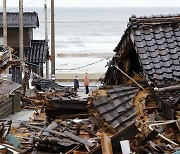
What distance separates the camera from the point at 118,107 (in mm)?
8750

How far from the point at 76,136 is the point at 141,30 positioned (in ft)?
9.15

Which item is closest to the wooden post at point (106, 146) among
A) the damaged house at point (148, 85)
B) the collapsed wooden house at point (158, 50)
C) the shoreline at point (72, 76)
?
the damaged house at point (148, 85)

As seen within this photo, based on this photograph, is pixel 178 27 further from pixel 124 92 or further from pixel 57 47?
pixel 57 47

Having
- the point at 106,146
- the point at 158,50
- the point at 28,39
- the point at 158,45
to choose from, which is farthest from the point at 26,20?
the point at 106,146

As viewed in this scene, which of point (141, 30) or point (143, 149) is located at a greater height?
point (141, 30)

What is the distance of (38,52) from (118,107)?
33.6 meters

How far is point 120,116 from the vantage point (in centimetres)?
848

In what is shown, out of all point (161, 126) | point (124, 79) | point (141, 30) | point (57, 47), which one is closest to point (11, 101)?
point (124, 79)

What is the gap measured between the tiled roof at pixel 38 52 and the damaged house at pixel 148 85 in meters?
30.9

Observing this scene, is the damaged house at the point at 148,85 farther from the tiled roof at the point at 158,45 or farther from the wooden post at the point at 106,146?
the wooden post at the point at 106,146

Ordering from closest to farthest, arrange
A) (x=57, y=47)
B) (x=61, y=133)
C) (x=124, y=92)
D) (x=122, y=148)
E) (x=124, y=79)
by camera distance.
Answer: (x=122, y=148) < (x=61, y=133) < (x=124, y=92) < (x=124, y=79) < (x=57, y=47)

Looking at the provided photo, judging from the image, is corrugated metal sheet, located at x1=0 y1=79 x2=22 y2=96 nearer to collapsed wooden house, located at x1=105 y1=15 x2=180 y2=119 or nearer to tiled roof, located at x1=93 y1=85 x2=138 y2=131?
collapsed wooden house, located at x1=105 y1=15 x2=180 y2=119

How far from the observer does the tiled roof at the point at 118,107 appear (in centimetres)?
828

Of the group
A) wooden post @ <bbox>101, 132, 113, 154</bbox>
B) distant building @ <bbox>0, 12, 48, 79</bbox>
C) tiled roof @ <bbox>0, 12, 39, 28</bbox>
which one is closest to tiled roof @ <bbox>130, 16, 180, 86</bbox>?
wooden post @ <bbox>101, 132, 113, 154</bbox>
